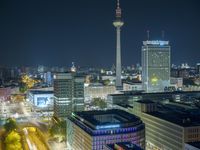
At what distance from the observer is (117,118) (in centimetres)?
3791

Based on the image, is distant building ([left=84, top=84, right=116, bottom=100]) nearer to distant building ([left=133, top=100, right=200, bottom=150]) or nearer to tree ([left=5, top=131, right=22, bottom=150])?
distant building ([left=133, top=100, right=200, bottom=150])

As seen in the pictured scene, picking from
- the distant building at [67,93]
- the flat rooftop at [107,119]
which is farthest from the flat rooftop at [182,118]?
the distant building at [67,93]

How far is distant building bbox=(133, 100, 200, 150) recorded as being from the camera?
3412 cm

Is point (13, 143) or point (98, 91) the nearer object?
point (13, 143)

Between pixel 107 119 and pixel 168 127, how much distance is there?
674cm

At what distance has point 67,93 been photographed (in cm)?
5312

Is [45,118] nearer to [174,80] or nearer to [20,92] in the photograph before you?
[20,92]

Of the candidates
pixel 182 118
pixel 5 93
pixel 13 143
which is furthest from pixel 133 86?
pixel 13 143

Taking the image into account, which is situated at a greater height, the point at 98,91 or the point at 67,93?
the point at 67,93

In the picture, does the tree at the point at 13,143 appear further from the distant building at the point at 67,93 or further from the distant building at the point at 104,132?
the distant building at the point at 67,93

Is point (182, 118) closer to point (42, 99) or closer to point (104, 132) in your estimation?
point (104, 132)

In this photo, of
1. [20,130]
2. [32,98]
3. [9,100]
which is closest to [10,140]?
[20,130]

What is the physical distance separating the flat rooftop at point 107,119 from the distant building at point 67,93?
524 inches

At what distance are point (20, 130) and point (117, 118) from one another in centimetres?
1629
